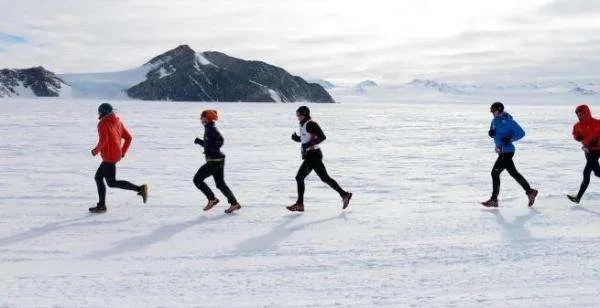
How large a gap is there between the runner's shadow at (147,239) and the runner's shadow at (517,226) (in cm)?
376

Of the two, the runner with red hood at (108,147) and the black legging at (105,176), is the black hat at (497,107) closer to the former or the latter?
the runner with red hood at (108,147)

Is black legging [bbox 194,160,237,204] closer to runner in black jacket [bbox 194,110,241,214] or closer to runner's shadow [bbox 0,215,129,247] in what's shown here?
runner in black jacket [bbox 194,110,241,214]

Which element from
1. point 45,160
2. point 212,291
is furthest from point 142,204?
point 45,160

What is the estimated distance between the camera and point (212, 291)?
4.63 meters

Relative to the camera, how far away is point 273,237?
21.6 ft

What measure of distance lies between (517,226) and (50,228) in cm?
587

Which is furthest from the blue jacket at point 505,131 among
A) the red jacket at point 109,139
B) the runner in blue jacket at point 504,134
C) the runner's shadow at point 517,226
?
the red jacket at point 109,139

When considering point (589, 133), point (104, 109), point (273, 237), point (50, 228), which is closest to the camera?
point (273, 237)

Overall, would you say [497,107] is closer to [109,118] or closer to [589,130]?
[589,130]

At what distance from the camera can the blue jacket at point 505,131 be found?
8.14 m

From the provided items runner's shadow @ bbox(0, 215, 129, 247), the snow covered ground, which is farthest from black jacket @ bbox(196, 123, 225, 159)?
runner's shadow @ bbox(0, 215, 129, 247)

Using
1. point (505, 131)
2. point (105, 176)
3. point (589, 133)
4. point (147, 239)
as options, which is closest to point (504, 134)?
point (505, 131)

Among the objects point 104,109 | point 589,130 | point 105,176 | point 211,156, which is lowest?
point 105,176

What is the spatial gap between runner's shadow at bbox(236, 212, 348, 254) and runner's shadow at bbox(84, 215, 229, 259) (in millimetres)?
960
